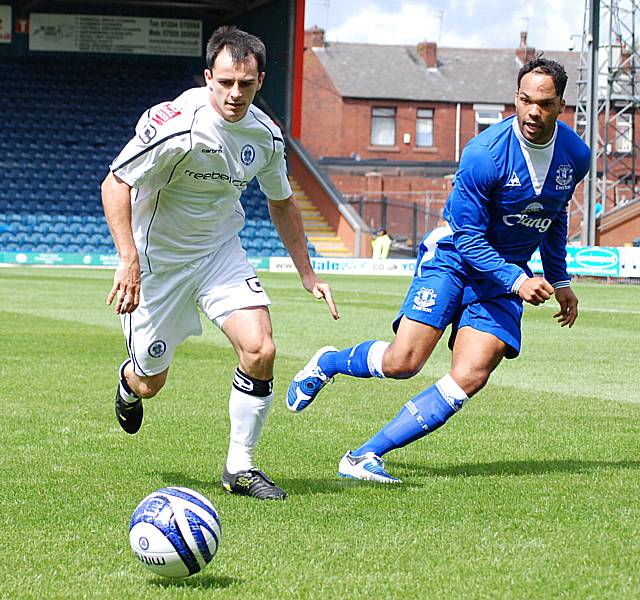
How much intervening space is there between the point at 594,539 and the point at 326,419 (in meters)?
3.76

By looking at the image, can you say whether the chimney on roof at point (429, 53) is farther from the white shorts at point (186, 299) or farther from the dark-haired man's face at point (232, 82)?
the dark-haired man's face at point (232, 82)

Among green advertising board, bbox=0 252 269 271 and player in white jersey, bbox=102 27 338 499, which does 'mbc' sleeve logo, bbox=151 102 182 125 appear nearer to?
player in white jersey, bbox=102 27 338 499

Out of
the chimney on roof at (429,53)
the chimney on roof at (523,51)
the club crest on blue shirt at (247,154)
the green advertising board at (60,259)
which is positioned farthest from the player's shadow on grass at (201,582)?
the chimney on roof at (523,51)

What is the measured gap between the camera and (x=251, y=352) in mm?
5715

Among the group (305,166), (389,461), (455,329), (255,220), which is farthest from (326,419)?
(305,166)

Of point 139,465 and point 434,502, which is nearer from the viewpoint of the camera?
point 434,502

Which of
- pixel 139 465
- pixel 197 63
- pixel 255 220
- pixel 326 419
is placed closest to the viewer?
pixel 139 465

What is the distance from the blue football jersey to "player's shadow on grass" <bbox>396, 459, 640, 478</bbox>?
41.3 inches

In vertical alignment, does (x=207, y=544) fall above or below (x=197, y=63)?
below

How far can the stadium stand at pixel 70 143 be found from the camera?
1515 inches

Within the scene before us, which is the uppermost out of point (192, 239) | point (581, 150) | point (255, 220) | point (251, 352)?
point (581, 150)

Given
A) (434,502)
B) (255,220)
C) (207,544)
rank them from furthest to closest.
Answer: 1. (255,220)
2. (434,502)
3. (207,544)

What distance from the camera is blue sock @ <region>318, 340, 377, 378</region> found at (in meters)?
6.37

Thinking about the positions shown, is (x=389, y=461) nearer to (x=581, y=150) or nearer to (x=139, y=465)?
(x=139, y=465)
